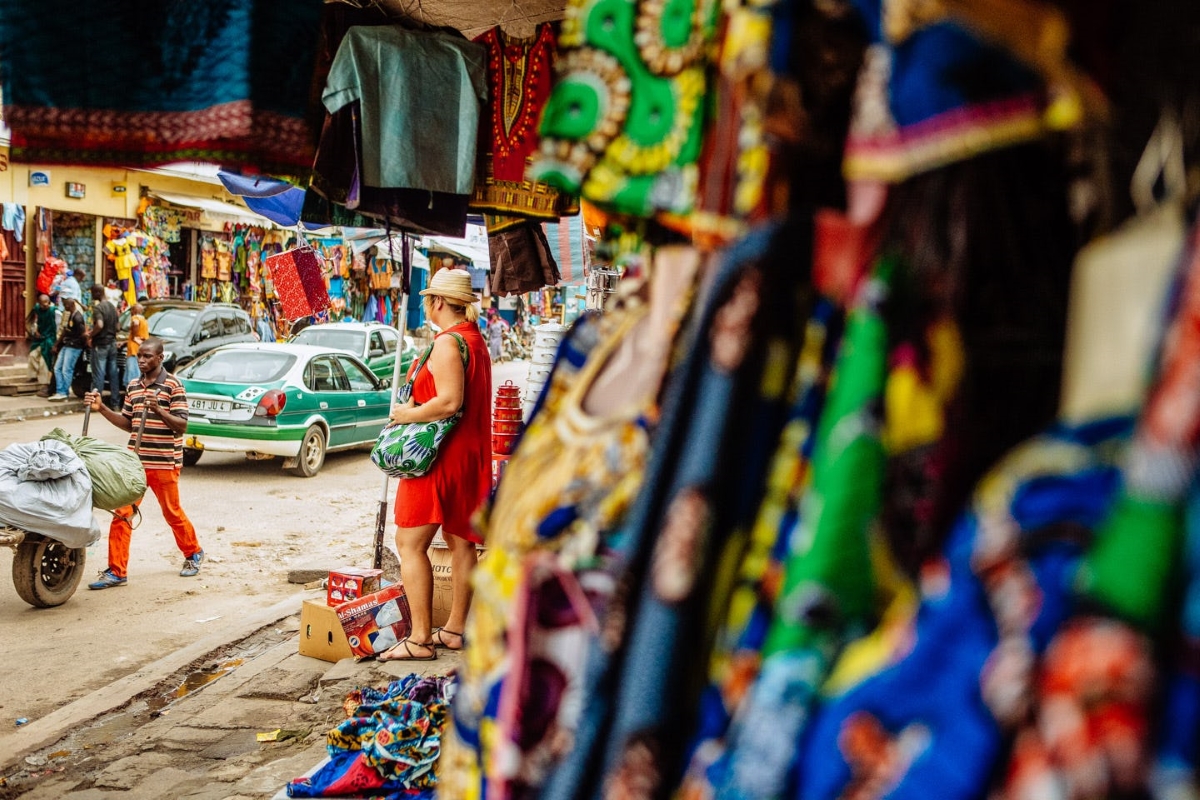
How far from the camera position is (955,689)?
812 millimetres

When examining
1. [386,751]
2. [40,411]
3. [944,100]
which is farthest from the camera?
[40,411]

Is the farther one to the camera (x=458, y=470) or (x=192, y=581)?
(x=192, y=581)

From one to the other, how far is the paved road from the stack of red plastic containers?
214 cm

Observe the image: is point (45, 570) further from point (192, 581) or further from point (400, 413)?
point (400, 413)

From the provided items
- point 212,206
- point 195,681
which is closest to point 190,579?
point 195,681

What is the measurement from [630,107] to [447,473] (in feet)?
14.1

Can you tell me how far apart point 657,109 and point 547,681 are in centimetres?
77

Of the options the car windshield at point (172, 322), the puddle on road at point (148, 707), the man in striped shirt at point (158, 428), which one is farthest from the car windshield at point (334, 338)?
the puddle on road at point (148, 707)

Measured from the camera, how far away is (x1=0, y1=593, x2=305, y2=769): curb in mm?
4789

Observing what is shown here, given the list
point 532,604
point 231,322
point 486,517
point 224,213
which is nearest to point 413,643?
point 486,517

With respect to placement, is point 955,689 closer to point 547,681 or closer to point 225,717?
point 547,681

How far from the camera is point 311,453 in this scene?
40.3 feet

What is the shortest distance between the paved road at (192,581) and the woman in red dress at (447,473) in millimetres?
1821

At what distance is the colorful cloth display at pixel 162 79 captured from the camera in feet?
8.45
